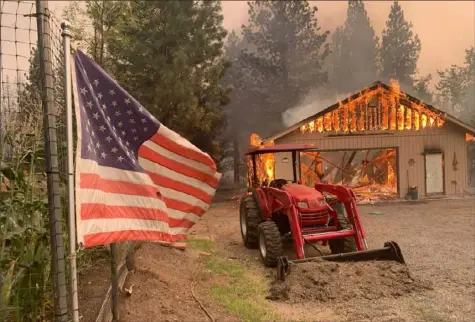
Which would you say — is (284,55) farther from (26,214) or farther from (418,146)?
(26,214)

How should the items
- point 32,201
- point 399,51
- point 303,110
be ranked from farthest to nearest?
point 399,51, point 303,110, point 32,201

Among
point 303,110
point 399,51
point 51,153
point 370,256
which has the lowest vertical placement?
point 370,256

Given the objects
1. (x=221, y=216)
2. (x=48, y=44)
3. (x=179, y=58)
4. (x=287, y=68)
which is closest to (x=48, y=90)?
(x=48, y=44)

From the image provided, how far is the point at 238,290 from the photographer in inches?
275

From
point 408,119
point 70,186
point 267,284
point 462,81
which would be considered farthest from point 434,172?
point 462,81

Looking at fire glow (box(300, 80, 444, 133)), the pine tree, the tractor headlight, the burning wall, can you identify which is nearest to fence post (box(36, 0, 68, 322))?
the tractor headlight

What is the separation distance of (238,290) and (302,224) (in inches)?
86.0

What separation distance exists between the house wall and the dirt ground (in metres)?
10.2

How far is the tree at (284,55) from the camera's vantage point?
1715 inches

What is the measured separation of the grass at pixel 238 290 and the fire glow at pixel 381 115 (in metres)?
13.1

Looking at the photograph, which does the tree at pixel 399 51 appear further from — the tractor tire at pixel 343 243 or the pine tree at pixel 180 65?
the tractor tire at pixel 343 243

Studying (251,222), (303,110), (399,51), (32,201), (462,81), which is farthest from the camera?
(399,51)

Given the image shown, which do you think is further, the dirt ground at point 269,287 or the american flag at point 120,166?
the dirt ground at point 269,287

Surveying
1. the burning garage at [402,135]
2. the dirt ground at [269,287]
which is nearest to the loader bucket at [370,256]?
the dirt ground at [269,287]
